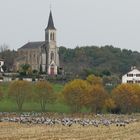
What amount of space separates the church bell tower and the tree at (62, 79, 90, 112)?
53587mm

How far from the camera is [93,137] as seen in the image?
1455 inches

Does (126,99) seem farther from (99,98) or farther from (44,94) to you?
(44,94)

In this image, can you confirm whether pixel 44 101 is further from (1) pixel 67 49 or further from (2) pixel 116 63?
(1) pixel 67 49

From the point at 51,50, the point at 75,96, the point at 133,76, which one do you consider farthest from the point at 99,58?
the point at 75,96

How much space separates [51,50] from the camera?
146m

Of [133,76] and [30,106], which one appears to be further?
[133,76]

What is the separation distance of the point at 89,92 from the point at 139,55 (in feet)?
389

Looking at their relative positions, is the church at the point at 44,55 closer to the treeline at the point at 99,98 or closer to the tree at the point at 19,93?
the tree at the point at 19,93

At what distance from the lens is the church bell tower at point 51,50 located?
14125cm

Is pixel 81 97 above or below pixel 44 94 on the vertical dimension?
below

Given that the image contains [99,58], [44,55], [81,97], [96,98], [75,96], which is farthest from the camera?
[99,58]

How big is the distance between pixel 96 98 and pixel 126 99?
4692 mm

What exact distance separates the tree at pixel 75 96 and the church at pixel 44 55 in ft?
180

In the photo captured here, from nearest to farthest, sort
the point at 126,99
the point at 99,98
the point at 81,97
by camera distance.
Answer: the point at 81,97 < the point at 99,98 < the point at 126,99
